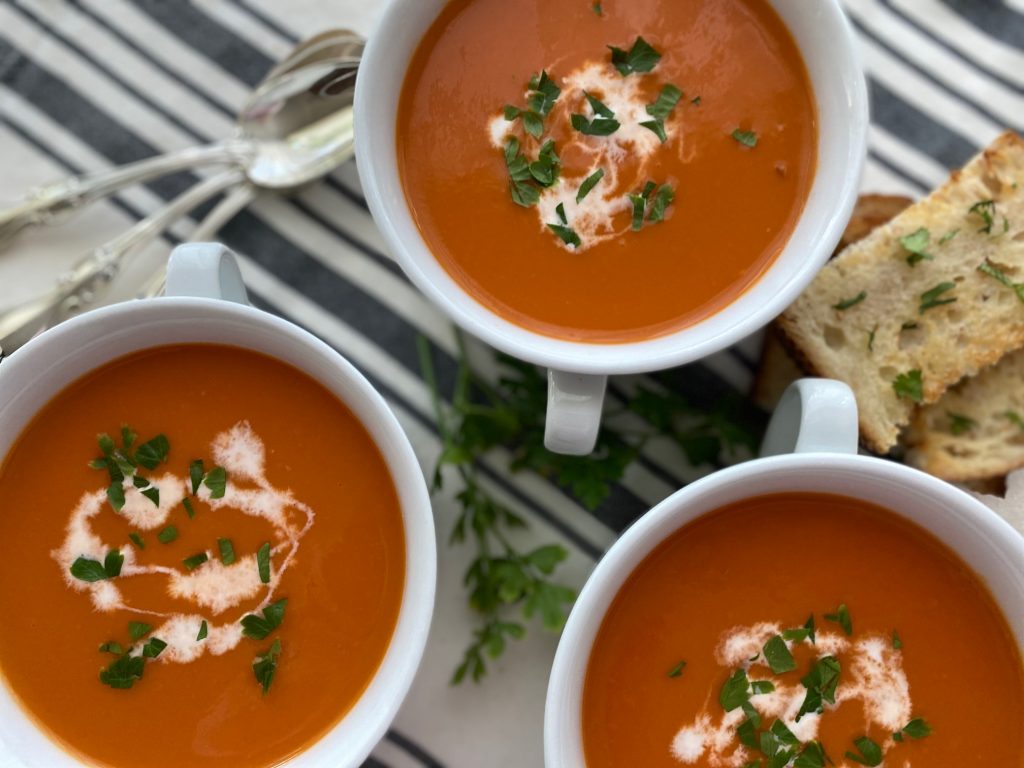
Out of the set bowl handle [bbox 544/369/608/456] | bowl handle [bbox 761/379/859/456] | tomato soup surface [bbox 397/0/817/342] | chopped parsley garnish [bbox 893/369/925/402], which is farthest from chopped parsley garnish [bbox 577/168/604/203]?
chopped parsley garnish [bbox 893/369/925/402]

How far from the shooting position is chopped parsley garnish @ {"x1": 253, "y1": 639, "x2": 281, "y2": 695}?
1.39 m

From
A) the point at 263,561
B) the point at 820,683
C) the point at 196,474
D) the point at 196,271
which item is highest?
the point at 196,271

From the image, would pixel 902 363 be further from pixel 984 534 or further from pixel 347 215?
pixel 347 215

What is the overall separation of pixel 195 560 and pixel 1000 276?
55.3 inches

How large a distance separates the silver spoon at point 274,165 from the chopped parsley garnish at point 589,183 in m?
0.64

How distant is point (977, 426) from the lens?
1.83m

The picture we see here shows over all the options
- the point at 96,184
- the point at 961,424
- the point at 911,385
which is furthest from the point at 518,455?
the point at 96,184

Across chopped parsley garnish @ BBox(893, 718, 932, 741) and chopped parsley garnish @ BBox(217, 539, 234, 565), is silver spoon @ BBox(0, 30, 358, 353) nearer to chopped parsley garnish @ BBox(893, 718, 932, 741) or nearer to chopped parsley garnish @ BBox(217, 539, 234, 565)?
chopped parsley garnish @ BBox(217, 539, 234, 565)

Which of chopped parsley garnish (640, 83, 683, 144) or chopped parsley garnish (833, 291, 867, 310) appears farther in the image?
chopped parsley garnish (833, 291, 867, 310)

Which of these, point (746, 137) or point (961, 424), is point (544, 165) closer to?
point (746, 137)

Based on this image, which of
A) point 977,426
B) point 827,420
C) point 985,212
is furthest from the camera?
point 977,426

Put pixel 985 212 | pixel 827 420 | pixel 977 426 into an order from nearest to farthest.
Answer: pixel 827 420 → pixel 985 212 → pixel 977 426

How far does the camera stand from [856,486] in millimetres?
1389

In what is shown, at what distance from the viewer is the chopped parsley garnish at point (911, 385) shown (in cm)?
175
